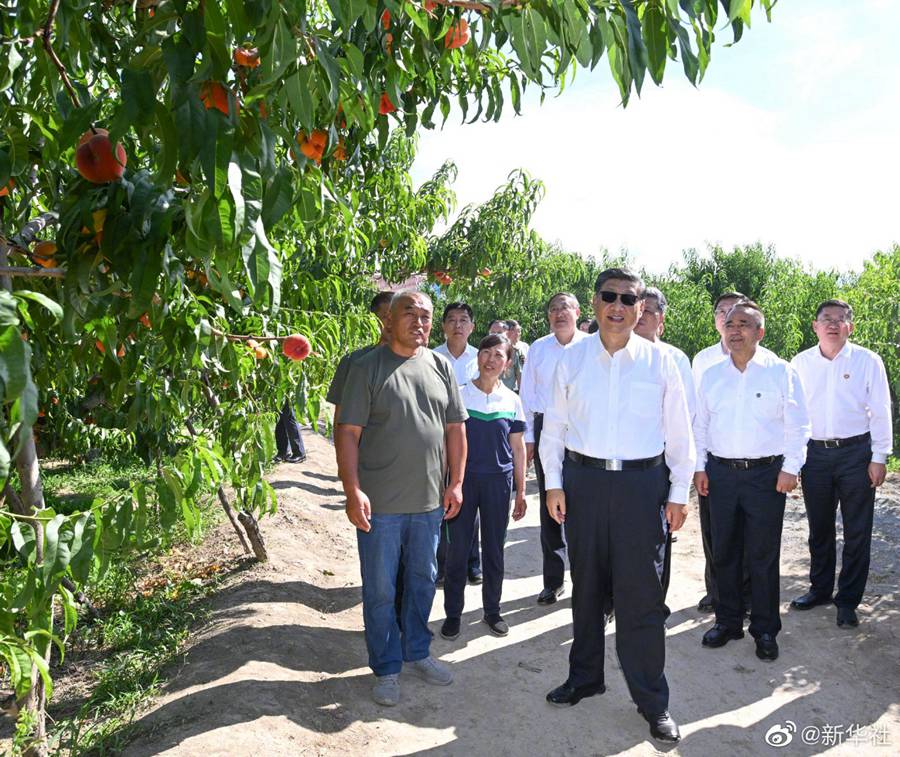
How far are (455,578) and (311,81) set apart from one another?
3.74 meters

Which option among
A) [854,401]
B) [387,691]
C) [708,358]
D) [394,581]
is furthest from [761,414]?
[387,691]

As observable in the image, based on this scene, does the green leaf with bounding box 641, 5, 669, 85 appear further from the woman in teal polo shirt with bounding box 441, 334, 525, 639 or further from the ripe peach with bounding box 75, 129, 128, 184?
the woman in teal polo shirt with bounding box 441, 334, 525, 639

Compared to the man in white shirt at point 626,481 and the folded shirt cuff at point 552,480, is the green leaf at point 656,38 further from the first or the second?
the folded shirt cuff at point 552,480

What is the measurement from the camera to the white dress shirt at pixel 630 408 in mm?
3795

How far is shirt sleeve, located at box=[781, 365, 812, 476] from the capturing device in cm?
471

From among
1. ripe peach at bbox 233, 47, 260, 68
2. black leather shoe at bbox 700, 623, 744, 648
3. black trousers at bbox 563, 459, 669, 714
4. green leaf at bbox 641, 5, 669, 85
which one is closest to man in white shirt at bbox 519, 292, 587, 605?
black leather shoe at bbox 700, 623, 744, 648

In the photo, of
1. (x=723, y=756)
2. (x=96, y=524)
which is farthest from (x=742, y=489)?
(x=96, y=524)

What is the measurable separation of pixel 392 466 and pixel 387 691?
113cm

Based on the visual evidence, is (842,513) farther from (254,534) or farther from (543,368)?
(254,534)

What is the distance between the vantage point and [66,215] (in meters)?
1.94

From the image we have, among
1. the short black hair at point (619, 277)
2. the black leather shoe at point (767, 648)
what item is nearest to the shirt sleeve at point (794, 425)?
the black leather shoe at point (767, 648)

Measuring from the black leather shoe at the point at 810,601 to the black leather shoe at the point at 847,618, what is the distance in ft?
1.01

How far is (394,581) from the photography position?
4211mm

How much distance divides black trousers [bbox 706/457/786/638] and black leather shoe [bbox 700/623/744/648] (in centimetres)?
3
